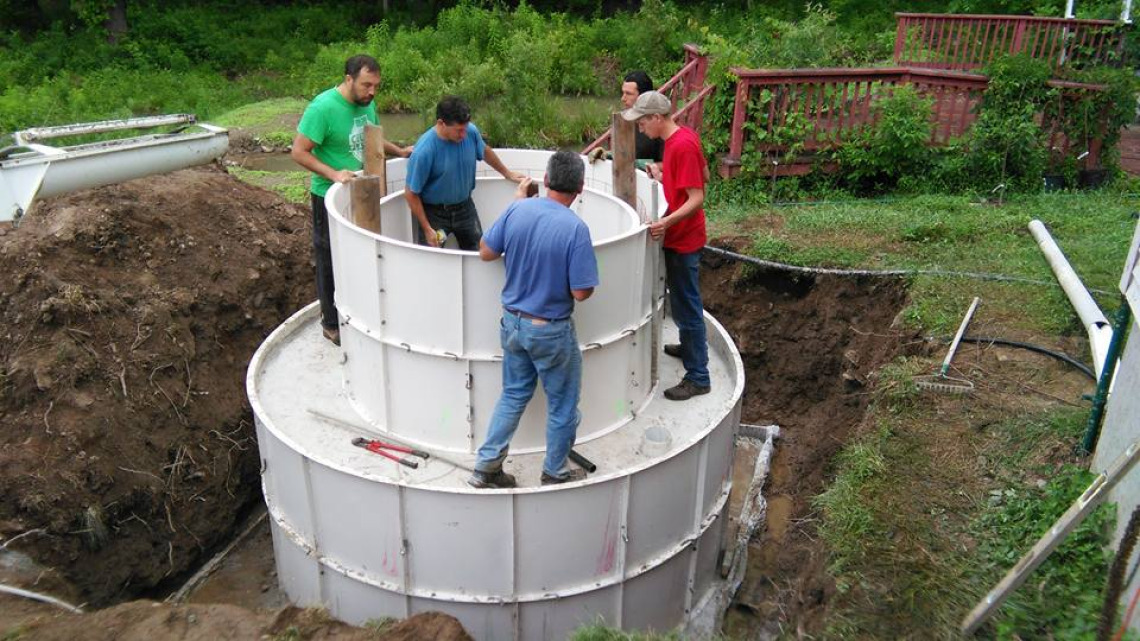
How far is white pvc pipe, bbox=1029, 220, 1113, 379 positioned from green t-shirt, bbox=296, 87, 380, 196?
530 cm

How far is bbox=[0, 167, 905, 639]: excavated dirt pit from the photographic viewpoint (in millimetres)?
6102

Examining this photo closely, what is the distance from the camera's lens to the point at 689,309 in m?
6.53

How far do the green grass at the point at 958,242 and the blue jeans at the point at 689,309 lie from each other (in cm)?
209

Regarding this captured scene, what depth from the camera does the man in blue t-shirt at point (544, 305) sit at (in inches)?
199

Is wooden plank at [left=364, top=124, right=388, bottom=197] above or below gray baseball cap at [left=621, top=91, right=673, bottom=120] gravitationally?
below

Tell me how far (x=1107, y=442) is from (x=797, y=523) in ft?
8.15

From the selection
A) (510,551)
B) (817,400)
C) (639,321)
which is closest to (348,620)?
(510,551)

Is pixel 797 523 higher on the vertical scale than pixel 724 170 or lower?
lower

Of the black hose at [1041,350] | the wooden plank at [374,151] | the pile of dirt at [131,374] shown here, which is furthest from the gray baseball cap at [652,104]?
the pile of dirt at [131,374]

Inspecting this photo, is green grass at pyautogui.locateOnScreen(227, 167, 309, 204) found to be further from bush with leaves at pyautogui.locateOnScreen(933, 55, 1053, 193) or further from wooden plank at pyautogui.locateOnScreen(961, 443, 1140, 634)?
wooden plank at pyautogui.locateOnScreen(961, 443, 1140, 634)

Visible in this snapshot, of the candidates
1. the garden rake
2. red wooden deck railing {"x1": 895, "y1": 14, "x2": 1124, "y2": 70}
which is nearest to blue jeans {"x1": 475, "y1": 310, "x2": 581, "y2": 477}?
the garden rake

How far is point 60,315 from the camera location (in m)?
6.86

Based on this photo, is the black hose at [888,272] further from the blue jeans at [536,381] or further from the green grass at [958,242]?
the blue jeans at [536,381]

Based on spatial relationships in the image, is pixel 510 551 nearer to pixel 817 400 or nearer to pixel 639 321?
pixel 639 321
